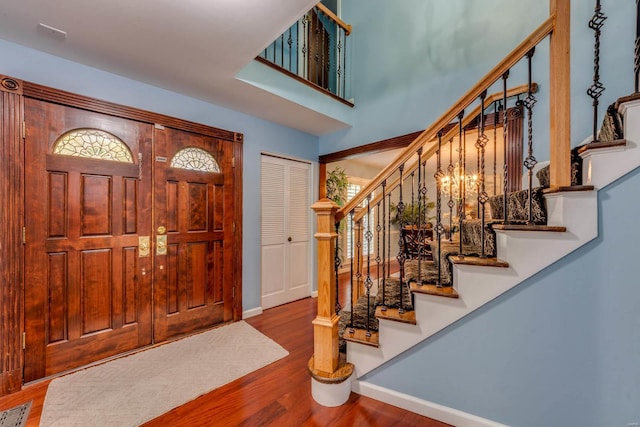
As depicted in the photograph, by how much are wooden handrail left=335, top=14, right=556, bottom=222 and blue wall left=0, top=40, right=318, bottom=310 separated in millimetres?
1749

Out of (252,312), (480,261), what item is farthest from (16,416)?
(480,261)

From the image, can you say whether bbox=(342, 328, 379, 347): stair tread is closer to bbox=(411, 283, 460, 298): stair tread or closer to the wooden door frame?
bbox=(411, 283, 460, 298): stair tread

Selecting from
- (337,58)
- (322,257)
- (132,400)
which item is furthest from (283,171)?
(132,400)

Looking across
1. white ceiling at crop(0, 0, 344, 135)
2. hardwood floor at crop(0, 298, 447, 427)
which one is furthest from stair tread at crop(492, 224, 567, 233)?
white ceiling at crop(0, 0, 344, 135)

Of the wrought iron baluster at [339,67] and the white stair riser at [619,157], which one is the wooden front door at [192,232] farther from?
the white stair riser at [619,157]

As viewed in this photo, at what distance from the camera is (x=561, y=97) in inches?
50.7

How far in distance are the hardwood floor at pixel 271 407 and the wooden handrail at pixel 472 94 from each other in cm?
126

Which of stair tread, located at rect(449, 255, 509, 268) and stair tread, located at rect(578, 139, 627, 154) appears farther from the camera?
stair tread, located at rect(449, 255, 509, 268)

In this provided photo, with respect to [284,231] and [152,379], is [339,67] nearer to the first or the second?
[284,231]

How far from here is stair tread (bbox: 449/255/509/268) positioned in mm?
1388

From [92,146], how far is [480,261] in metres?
3.04

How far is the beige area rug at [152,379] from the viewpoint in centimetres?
166

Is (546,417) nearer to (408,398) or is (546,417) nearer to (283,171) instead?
(408,398)

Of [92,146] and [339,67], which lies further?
[339,67]
